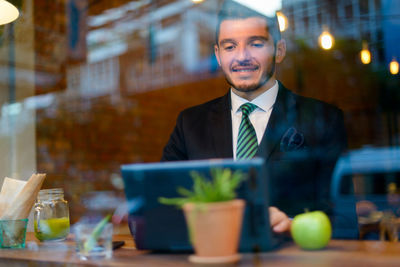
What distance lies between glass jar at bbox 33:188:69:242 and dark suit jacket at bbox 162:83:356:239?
51 centimetres

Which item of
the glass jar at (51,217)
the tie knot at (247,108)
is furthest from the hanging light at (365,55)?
the glass jar at (51,217)

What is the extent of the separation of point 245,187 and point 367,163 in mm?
1734

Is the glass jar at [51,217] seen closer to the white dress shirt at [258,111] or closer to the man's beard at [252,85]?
the white dress shirt at [258,111]

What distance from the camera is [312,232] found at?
1090 mm

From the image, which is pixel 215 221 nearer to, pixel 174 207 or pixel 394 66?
pixel 174 207

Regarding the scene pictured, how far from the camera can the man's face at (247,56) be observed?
1.88 meters

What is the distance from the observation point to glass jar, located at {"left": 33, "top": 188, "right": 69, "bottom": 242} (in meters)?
1.68

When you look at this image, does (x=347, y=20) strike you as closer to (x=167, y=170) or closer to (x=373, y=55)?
(x=373, y=55)

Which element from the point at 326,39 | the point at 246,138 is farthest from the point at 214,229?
the point at 326,39

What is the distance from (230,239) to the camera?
0.94 metres

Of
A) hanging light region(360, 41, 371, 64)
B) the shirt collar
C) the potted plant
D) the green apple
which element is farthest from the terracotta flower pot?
hanging light region(360, 41, 371, 64)

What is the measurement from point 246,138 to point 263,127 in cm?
8

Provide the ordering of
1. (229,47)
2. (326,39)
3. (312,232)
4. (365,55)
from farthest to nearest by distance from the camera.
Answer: (326,39), (365,55), (229,47), (312,232)

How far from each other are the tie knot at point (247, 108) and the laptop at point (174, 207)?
29.8 inches
